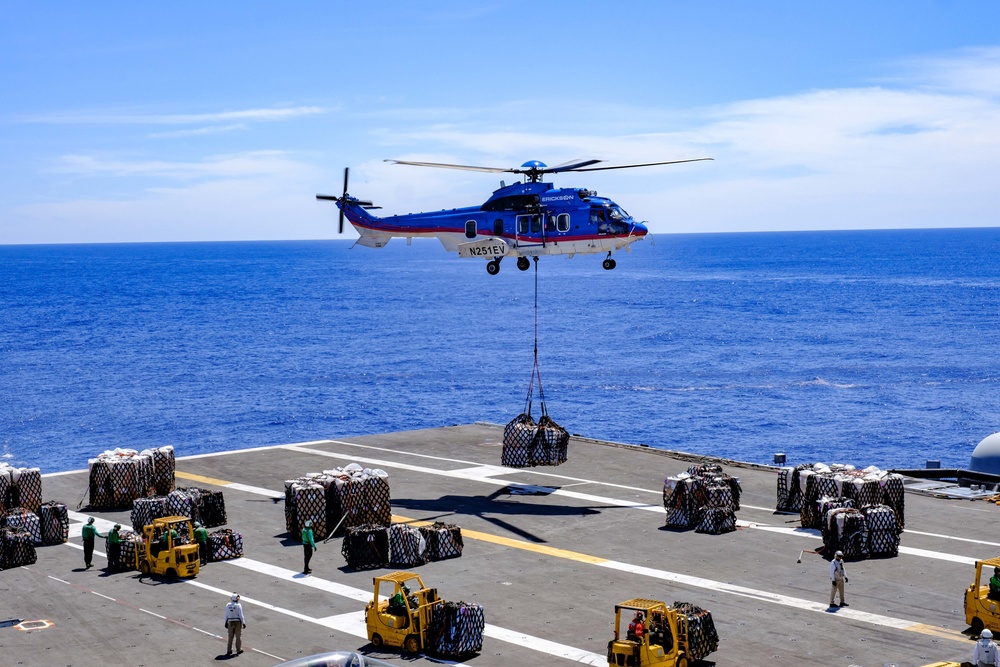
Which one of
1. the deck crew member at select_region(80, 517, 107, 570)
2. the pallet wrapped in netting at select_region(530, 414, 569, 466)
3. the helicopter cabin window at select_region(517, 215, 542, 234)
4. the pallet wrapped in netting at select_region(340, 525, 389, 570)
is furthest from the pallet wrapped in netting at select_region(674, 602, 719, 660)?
the helicopter cabin window at select_region(517, 215, 542, 234)

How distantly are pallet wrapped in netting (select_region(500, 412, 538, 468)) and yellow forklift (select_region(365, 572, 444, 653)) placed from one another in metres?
18.8

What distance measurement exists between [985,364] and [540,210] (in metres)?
86.1

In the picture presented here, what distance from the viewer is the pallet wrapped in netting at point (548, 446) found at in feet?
145

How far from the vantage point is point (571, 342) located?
143 meters

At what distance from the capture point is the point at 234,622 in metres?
25.1

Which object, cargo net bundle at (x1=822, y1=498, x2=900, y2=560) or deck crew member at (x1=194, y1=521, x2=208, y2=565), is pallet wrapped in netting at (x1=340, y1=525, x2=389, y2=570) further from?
cargo net bundle at (x1=822, y1=498, x2=900, y2=560)

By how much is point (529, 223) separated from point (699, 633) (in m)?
22.7

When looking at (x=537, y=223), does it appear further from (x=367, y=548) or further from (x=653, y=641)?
(x=653, y=641)

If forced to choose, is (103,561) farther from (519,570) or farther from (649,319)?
(649,319)

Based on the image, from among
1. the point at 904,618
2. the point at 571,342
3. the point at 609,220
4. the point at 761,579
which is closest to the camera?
the point at 904,618

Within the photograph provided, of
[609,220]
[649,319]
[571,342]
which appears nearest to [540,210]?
[609,220]

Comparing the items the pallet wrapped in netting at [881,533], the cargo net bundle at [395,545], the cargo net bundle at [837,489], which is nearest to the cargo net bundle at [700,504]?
the cargo net bundle at [837,489]

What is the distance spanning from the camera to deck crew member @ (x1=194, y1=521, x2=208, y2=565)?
33.1m

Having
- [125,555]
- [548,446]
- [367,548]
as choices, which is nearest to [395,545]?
[367,548]
